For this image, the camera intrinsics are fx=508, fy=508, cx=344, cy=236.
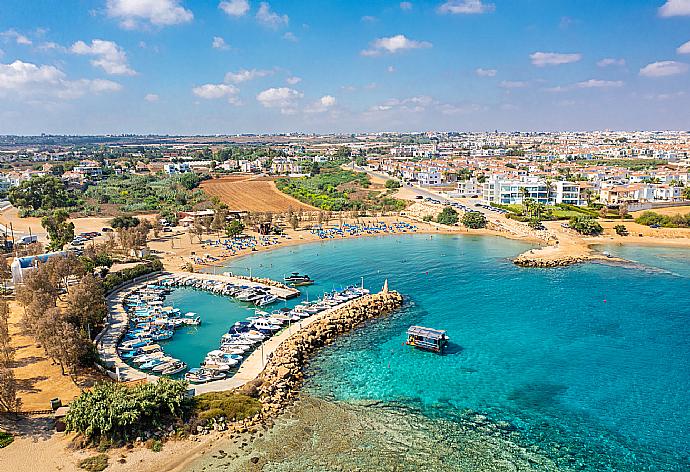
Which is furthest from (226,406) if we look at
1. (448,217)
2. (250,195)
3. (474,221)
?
(250,195)

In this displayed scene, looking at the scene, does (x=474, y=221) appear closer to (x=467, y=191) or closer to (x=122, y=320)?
(x=467, y=191)

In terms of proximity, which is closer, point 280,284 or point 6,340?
point 6,340

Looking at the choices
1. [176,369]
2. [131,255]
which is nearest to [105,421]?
[176,369]

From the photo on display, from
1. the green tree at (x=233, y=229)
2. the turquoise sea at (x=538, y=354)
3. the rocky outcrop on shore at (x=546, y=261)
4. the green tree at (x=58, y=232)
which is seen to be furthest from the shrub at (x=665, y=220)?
the green tree at (x=58, y=232)

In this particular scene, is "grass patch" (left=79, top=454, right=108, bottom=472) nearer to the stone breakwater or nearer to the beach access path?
the beach access path

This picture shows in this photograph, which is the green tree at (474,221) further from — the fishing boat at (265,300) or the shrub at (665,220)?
the fishing boat at (265,300)

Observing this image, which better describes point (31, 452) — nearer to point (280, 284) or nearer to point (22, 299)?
point (22, 299)

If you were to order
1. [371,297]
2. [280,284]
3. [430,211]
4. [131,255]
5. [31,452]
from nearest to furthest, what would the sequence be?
[31,452]
[371,297]
[280,284]
[131,255]
[430,211]
